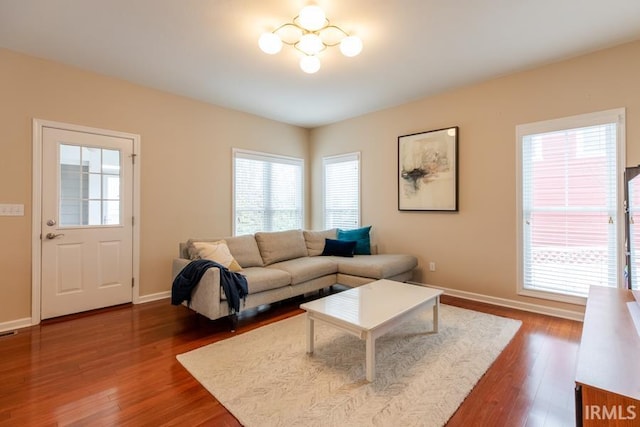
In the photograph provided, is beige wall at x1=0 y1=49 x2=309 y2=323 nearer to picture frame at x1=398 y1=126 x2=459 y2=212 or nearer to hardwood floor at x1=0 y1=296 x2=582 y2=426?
hardwood floor at x1=0 y1=296 x2=582 y2=426

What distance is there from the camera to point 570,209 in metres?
3.20

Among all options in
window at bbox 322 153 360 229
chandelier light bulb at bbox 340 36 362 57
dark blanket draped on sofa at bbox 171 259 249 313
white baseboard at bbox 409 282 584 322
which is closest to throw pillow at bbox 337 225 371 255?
window at bbox 322 153 360 229

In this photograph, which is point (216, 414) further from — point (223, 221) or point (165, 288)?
point (223, 221)

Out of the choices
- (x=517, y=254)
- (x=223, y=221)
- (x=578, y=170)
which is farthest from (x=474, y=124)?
(x=223, y=221)

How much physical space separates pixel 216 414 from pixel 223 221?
10.3ft

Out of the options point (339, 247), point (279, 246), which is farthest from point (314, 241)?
point (279, 246)

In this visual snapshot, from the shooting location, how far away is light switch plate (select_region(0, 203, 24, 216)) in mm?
2961

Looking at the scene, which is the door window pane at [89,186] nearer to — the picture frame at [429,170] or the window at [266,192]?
the window at [266,192]

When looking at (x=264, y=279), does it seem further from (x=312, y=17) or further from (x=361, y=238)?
(x=312, y=17)

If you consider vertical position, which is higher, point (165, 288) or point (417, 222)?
point (417, 222)

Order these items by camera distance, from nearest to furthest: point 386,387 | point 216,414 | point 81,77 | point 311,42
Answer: point 216,414, point 386,387, point 311,42, point 81,77

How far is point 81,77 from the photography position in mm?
3379

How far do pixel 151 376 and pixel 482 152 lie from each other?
4.01 metres

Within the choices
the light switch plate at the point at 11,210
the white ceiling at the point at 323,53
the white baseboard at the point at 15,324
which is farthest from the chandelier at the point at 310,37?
the white baseboard at the point at 15,324
